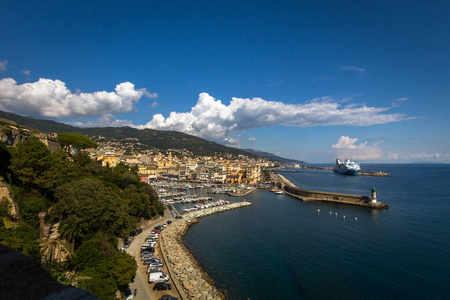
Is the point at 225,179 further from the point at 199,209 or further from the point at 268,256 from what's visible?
the point at 268,256

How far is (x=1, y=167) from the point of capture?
46.6 feet

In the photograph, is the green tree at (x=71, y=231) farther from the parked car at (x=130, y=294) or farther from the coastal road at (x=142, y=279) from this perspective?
the coastal road at (x=142, y=279)

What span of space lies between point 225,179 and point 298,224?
138 ft

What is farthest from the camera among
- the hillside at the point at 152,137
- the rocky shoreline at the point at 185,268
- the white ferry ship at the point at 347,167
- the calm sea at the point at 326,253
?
the hillside at the point at 152,137

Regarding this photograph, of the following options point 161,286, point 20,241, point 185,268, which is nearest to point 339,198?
point 185,268

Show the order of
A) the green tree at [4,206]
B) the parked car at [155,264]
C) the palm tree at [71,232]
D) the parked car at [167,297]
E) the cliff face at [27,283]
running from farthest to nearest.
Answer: the parked car at [155,264]
the palm tree at [71,232]
the parked car at [167,297]
the green tree at [4,206]
the cliff face at [27,283]

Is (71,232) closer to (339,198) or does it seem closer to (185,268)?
(185,268)

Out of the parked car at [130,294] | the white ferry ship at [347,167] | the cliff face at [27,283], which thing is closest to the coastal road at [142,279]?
the parked car at [130,294]

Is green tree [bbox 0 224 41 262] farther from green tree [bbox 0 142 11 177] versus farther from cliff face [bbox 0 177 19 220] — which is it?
green tree [bbox 0 142 11 177]

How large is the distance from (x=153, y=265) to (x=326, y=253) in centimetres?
1377

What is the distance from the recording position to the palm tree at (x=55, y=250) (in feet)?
35.6

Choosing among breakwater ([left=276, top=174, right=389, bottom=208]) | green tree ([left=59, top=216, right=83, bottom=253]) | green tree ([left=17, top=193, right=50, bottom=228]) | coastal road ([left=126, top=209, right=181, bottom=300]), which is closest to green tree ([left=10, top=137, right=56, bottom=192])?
green tree ([left=17, top=193, right=50, bottom=228])

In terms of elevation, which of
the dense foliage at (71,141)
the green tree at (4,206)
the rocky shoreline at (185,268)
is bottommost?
the rocky shoreline at (185,268)

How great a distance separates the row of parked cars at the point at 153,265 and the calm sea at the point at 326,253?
10.9ft
